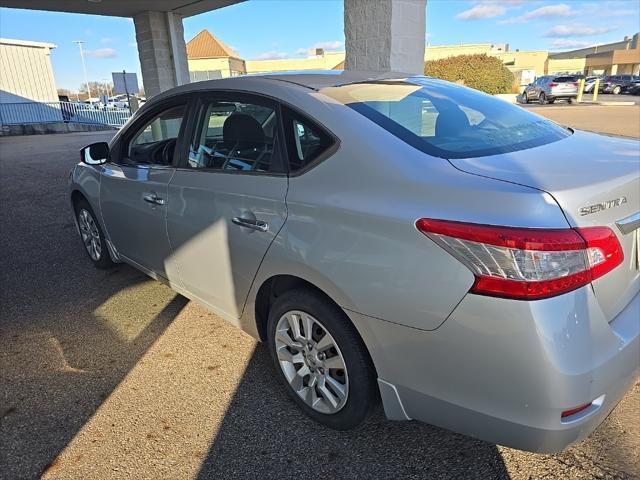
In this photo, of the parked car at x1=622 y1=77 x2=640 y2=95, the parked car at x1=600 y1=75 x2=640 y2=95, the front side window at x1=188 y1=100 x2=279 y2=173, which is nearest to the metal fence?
the front side window at x1=188 y1=100 x2=279 y2=173

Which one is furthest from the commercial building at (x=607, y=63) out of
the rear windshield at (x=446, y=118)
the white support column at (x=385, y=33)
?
the rear windshield at (x=446, y=118)

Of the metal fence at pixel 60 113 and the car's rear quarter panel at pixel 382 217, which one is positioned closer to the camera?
the car's rear quarter panel at pixel 382 217

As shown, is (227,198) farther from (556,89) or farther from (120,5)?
(556,89)

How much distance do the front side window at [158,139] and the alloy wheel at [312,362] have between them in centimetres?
142

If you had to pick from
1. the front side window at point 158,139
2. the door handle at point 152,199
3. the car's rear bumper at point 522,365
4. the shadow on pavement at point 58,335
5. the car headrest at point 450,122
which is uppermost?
the car headrest at point 450,122

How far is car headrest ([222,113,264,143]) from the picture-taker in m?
2.57

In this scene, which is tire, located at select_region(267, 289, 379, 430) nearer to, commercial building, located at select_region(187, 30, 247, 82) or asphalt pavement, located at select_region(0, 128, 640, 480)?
asphalt pavement, located at select_region(0, 128, 640, 480)

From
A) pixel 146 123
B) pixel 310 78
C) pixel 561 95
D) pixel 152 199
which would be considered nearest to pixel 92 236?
pixel 146 123

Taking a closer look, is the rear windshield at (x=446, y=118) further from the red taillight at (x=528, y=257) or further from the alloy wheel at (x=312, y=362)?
the alloy wheel at (x=312, y=362)

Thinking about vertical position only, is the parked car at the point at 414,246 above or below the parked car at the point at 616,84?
above

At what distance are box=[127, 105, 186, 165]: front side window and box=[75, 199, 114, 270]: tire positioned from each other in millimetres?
899

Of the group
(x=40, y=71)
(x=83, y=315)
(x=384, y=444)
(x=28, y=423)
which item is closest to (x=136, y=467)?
(x=28, y=423)

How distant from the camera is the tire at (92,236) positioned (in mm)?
4207

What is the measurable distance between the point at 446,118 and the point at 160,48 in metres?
10.3
